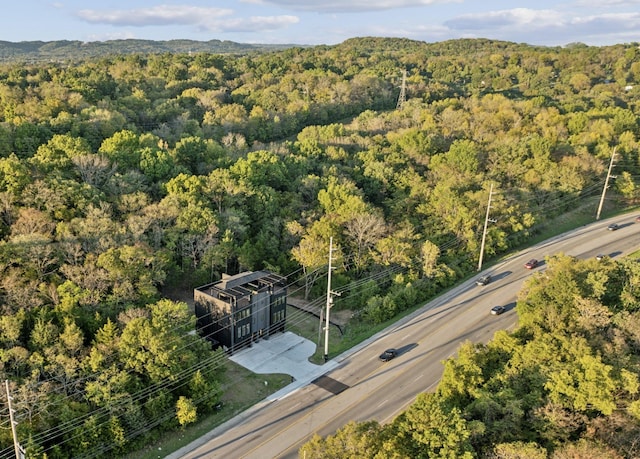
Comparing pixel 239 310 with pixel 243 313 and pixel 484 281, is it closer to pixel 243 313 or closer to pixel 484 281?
pixel 243 313

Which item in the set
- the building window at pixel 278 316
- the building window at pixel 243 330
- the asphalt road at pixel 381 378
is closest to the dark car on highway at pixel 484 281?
the asphalt road at pixel 381 378

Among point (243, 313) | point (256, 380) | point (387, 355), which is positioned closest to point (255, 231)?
point (243, 313)

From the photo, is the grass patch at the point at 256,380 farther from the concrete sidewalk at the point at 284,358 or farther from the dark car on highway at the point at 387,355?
the dark car on highway at the point at 387,355

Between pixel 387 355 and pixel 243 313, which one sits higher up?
pixel 243 313

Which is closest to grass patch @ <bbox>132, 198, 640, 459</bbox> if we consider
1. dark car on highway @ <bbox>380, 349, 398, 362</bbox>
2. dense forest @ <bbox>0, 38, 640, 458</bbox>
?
dense forest @ <bbox>0, 38, 640, 458</bbox>

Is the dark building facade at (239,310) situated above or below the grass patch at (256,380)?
above

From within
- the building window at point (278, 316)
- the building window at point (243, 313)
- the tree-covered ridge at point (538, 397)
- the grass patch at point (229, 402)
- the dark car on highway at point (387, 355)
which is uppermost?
the tree-covered ridge at point (538, 397)
